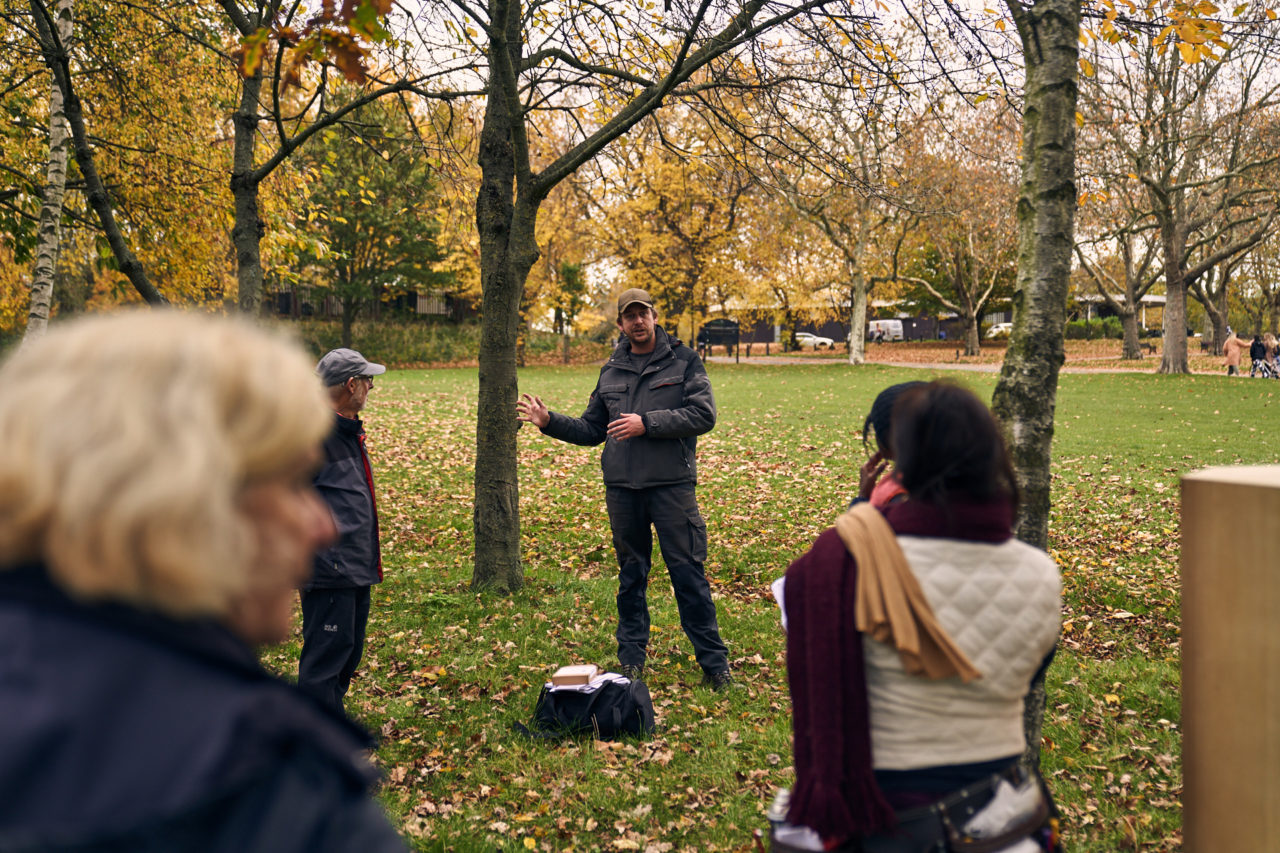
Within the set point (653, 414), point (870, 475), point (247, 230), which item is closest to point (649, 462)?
point (653, 414)

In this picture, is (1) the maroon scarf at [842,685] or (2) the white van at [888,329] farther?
(2) the white van at [888,329]

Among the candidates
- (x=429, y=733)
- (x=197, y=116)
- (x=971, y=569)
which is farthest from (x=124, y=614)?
(x=197, y=116)

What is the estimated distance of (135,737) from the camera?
37.4 inches

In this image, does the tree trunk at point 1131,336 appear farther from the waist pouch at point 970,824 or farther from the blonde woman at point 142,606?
the blonde woman at point 142,606

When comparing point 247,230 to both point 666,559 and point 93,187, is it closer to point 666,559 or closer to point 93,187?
point 93,187

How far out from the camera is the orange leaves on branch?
149 inches

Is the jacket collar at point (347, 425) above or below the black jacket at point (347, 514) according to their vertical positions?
above

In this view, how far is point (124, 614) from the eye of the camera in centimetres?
99

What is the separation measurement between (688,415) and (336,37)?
8.69 feet

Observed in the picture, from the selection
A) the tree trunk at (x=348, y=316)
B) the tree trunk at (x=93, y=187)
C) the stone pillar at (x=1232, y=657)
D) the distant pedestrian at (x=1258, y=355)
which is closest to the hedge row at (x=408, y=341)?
the tree trunk at (x=348, y=316)

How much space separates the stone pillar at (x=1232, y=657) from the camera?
6.95ft

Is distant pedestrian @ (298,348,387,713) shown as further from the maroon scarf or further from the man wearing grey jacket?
the maroon scarf

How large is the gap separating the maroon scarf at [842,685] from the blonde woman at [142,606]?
1146 mm

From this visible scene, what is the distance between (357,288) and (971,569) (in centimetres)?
3653
